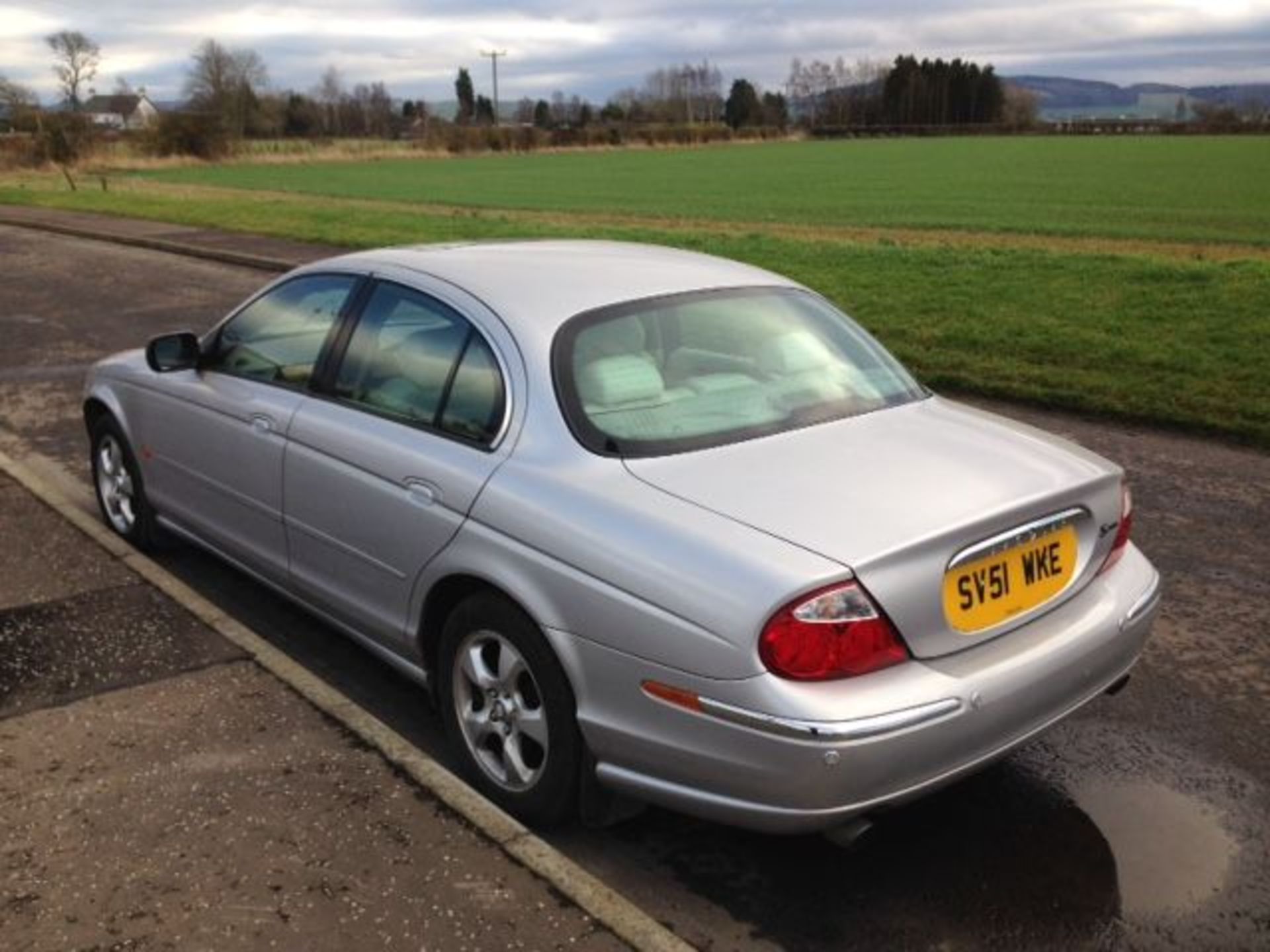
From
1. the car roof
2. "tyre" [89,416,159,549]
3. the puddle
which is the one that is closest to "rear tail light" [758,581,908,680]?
the puddle

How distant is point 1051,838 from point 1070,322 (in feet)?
25.7

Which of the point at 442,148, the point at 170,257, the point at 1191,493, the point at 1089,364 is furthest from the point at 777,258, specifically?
the point at 442,148

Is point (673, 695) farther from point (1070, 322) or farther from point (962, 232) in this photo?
point (962, 232)

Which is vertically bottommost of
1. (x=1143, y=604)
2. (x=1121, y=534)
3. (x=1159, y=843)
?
(x=1159, y=843)

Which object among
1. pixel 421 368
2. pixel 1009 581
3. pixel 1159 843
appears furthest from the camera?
pixel 421 368

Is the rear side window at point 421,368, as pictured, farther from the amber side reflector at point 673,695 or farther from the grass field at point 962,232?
the grass field at point 962,232

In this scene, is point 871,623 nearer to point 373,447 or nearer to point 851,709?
point 851,709

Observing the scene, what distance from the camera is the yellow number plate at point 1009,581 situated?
285 cm

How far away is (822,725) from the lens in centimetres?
259

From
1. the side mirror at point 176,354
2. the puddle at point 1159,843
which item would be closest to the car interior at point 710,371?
the puddle at point 1159,843

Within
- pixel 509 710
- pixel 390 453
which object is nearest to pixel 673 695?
pixel 509 710

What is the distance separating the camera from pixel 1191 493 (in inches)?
242

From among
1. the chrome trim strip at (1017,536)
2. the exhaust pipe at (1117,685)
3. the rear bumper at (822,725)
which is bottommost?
the exhaust pipe at (1117,685)

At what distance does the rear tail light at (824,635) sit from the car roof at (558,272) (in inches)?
49.6
